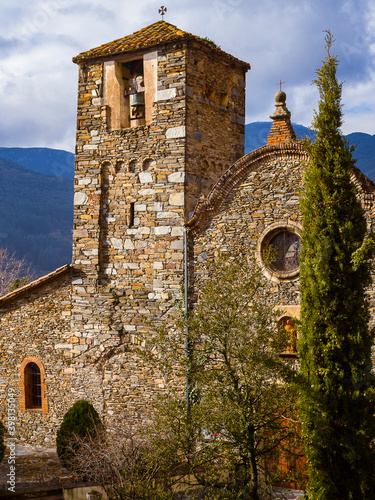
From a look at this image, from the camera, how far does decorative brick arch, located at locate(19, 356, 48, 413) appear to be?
1582cm

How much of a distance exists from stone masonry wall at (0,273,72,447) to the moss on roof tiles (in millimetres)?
5845

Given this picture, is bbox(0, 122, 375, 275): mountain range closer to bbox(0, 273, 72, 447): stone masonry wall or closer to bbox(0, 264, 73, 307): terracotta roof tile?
bbox(0, 273, 72, 447): stone masonry wall

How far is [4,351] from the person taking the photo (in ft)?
53.7

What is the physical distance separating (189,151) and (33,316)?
6147mm

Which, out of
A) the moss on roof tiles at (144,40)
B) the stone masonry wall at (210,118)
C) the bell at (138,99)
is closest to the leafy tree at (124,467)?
the stone masonry wall at (210,118)

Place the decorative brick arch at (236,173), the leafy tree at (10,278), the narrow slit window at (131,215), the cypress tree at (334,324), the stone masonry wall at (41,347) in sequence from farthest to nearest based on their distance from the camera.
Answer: the leafy tree at (10,278) → the stone masonry wall at (41,347) → the narrow slit window at (131,215) → the decorative brick arch at (236,173) → the cypress tree at (334,324)

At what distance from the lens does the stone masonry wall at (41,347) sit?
1566 centimetres

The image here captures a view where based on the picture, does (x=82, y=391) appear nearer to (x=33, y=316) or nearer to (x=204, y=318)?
(x=33, y=316)

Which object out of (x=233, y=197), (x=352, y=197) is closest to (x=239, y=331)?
(x=352, y=197)

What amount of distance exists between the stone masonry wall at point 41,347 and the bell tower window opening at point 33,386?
0.64 feet

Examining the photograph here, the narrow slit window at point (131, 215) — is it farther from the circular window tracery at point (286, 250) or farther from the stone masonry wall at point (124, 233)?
the circular window tracery at point (286, 250)

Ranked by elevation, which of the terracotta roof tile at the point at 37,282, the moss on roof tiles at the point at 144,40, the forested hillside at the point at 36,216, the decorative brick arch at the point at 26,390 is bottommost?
the decorative brick arch at the point at 26,390

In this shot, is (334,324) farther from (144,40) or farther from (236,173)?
(144,40)

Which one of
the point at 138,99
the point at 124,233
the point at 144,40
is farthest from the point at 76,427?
the point at 144,40
